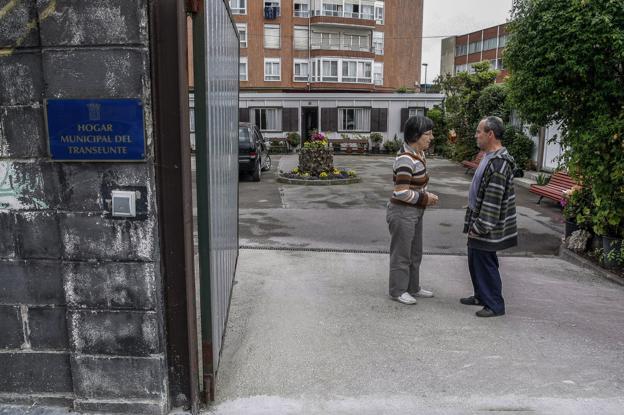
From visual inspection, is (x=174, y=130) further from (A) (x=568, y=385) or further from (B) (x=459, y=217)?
(B) (x=459, y=217)

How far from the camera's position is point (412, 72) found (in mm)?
46094

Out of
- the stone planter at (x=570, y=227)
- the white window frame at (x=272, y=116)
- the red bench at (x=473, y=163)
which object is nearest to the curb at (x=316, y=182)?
the red bench at (x=473, y=163)

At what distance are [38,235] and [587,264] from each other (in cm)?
656

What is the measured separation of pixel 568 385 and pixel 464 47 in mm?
69817

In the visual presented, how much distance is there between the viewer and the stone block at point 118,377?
3.07m

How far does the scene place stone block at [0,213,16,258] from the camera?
9.88ft

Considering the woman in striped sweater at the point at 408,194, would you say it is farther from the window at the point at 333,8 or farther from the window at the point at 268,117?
the window at the point at 333,8

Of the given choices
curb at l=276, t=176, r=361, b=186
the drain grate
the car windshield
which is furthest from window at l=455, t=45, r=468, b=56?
the drain grate

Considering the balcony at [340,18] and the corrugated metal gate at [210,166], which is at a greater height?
the balcony at [340,18]

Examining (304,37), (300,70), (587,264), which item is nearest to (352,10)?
(304,37)

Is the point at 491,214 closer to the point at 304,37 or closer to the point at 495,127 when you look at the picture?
the point at 495,127

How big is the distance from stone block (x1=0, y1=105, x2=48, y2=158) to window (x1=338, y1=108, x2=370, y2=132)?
30.9m

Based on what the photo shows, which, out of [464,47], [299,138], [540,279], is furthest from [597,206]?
[464,47]

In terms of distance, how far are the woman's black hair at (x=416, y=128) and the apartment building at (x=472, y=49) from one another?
5556 cm
